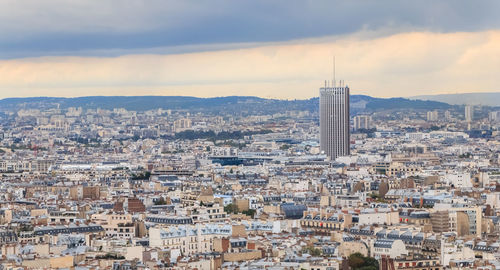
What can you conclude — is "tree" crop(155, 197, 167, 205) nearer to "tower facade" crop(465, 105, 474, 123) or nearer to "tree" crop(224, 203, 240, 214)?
"tree" crop(224, 203, 240, 214)

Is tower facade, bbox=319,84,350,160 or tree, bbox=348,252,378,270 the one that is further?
tower facade, bbox=319,84,350,160

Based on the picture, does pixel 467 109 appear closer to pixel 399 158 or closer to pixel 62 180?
pixel 399 158

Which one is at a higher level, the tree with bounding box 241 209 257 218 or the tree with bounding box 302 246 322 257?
the tree with bounding box 302 246 322 257

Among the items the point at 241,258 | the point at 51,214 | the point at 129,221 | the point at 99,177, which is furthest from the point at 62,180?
the point at 241,258

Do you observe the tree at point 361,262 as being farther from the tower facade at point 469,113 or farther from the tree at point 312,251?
the tower facade at point 469,113

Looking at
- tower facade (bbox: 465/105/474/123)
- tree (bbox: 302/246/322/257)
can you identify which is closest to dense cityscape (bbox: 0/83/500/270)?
tree (bbox: 302/246/322/257)

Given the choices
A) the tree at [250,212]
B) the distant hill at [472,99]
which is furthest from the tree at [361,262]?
the distant hill at [472,99]

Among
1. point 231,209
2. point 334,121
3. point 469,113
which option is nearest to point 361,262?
point 231,209
